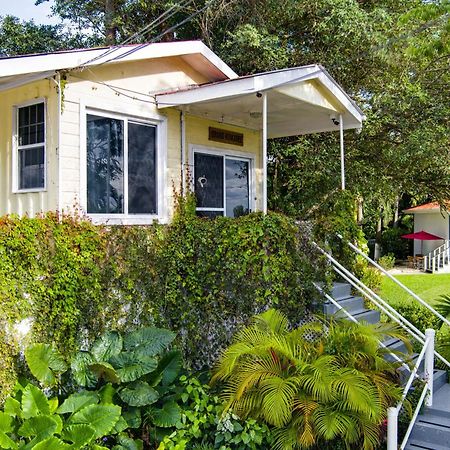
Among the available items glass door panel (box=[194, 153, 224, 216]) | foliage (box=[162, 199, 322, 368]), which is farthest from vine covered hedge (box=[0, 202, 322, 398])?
glass door panel (box=[194, 153, 224, 216])

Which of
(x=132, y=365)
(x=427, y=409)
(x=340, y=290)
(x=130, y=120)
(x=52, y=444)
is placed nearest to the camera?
(x=52, y=444)

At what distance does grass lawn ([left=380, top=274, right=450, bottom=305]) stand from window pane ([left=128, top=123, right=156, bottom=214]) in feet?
28.6

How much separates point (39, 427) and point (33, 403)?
0.29 metres

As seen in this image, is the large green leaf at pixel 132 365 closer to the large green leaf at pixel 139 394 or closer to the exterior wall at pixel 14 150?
the large green leaf at pixel 139 394

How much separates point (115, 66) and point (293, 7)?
21.1 ft

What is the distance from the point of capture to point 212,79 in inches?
355

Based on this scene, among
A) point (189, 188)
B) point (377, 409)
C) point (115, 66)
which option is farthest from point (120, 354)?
point (115, 66)

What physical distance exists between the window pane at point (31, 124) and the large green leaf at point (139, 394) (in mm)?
3702

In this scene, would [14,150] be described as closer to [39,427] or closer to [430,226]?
[39,427]

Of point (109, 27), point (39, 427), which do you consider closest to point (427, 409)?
point (39, 427)

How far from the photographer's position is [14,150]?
7.18 meters

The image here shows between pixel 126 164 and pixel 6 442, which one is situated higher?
pixel 126 164

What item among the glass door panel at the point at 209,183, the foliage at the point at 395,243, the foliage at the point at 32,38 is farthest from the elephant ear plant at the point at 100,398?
the foliage at the point at 395,243

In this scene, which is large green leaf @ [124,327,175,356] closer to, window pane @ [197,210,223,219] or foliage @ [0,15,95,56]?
window pane @ [197,210,223,219]
